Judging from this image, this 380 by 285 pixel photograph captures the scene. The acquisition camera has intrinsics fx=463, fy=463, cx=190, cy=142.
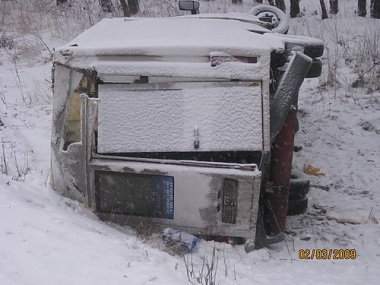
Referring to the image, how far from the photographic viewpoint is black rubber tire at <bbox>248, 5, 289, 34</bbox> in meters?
5.47

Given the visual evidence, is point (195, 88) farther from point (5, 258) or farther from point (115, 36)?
point (5, 258)

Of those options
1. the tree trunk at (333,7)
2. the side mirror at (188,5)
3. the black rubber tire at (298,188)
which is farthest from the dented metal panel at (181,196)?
the tree trunk at (333,7)

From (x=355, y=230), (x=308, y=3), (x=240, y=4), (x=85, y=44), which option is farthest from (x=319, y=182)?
(x=308, y=3)

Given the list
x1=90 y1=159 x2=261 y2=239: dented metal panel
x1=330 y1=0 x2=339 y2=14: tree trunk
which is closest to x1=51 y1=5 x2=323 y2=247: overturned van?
x1=90 y1=159 x2=261 y2=239: dented metal panel

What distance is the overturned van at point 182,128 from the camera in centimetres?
316

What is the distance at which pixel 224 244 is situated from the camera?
10.9 feet

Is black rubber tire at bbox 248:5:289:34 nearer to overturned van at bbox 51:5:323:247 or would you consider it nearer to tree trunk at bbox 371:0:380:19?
overturned van at bbox 51:5:323:247

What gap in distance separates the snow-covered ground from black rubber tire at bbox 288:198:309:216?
7cm

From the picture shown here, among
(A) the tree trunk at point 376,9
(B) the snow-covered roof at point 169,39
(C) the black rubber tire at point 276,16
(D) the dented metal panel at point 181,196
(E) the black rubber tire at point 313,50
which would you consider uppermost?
(A) the tree trunk at point 376,9

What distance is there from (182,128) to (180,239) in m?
0.76

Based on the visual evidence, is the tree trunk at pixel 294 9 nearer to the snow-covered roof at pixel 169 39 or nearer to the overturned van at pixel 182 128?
the snow-covered roof at pixel 169 39

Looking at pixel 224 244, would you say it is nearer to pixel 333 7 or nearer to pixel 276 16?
pixel 276 16

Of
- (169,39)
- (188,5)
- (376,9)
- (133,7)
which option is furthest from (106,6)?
(169,39)

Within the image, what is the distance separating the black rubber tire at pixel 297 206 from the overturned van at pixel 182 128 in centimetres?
83
